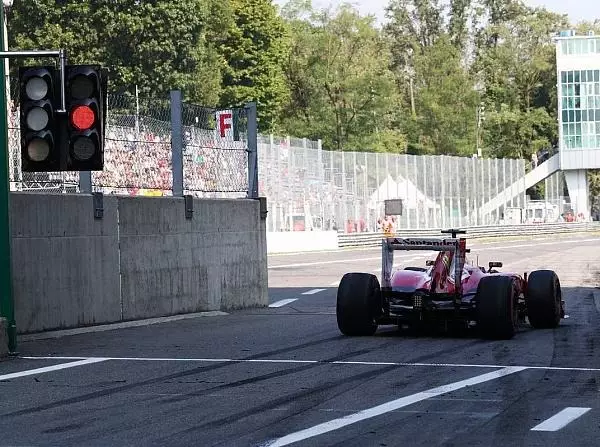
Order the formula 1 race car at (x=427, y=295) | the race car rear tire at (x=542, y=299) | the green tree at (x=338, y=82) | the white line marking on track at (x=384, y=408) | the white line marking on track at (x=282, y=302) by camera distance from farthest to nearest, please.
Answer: the green tree at (x=338, y=82) → the white line marking on track at (x=282, y=302) → the race car rear tire at (x=542, y=299) → the formula 1 race car at (x=427, y=295) → the white line marking on track at (x=384, y=408)

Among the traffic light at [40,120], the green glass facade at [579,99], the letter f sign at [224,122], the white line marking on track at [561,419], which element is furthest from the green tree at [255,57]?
the white line marking on track at [561,419]

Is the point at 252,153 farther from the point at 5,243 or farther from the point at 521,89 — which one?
the point at 521,89

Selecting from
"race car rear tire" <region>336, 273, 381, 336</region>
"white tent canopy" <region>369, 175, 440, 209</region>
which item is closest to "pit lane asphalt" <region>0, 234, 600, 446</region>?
"race car rear tire" <region>336, 273, 381, 336</region>

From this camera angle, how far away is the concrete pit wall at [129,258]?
17.0 metres

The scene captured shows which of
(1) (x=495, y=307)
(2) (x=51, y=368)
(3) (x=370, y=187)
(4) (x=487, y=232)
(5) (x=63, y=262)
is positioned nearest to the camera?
(2) (x=51, y=368)

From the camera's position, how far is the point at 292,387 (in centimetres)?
1134

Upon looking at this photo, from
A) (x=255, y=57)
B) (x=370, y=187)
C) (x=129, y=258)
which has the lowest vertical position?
(x=129, y=258)

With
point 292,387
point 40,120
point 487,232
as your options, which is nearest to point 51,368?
point 40,120

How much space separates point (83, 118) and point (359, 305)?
15.1 ft

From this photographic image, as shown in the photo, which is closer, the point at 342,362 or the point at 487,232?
the point at 342,362

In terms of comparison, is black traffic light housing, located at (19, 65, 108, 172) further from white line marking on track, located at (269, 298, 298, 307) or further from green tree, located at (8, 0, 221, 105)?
green tree, located at (8, 0, 221, 105)

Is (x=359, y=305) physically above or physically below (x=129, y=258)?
below

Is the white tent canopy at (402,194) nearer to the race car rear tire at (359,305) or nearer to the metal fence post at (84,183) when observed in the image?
the metal fence post at (84,183)

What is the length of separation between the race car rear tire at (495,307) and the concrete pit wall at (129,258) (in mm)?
5377
